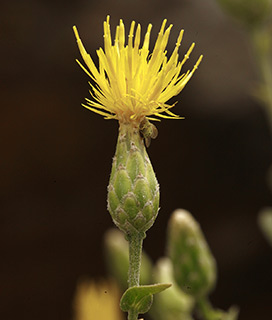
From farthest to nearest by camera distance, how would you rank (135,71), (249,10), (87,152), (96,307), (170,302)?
(87,152), (249,10), (170,302), (96,307), (135,71)

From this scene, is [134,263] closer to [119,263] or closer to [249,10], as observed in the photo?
[119,263]

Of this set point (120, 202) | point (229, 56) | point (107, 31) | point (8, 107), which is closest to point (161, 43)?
point (107, 31)

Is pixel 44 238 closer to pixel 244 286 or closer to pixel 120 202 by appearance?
pixel 244 286

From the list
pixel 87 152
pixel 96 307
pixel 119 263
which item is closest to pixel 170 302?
pixel 119 263

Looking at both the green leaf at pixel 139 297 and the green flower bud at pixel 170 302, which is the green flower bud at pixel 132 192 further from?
the green flower bud at pixel 170 302

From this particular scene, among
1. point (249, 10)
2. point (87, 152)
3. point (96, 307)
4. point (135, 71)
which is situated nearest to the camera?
point (135, 71)

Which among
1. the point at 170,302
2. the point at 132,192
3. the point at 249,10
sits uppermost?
the point at 249,10

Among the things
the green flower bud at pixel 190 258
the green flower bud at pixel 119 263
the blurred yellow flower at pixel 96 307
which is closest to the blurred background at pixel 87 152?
the green flower bud at pixel 119 263

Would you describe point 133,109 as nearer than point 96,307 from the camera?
Yes
